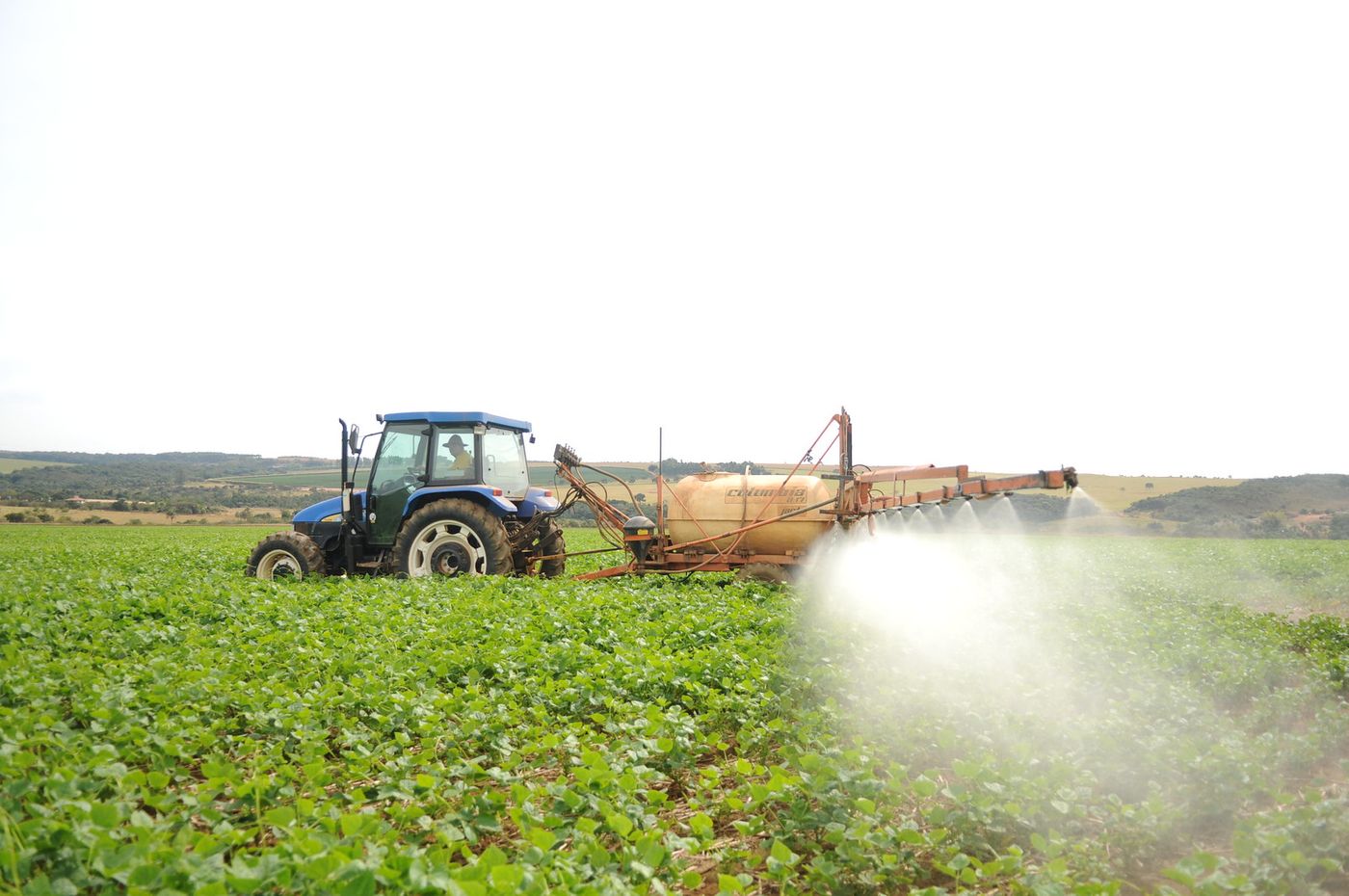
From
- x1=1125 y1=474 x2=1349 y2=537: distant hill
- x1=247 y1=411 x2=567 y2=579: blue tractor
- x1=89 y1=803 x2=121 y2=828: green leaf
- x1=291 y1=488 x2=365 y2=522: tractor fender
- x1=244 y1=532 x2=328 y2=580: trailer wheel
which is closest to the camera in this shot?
A: x1=89 y1=803 x2=121 y2=828: green leaf

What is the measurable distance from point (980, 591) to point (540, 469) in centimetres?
687

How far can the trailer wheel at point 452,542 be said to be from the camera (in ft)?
34.0

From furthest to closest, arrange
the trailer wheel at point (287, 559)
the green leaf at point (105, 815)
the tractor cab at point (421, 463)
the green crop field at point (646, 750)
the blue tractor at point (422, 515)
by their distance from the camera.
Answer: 1. the trailer wheel at point (287, 559)
2. the tractor cab at point (421, 463)
3. the blue tractor at point (422, 515)
4. the green crop field at point (646, 750)
5. the green leaf at point (105, 815)

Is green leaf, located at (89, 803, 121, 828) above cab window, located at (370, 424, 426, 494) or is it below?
below

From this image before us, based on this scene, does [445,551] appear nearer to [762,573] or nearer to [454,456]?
[454,456]

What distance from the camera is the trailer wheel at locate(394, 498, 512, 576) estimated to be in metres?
10.4

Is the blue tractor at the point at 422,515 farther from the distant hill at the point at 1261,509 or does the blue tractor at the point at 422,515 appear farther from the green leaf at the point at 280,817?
the distant hill at the point at 1261,509

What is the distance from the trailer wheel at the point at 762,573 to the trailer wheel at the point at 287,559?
5.90 metres

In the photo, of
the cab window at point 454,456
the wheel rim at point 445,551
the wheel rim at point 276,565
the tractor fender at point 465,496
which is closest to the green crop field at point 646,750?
the wheel rim at point 445,551

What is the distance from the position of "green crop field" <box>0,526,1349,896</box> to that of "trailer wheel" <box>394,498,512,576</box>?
1.46 m

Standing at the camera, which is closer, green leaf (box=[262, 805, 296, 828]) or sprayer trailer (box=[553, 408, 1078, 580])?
green leaf (box=[262, 805, 296, 828])

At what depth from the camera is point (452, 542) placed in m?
10.6

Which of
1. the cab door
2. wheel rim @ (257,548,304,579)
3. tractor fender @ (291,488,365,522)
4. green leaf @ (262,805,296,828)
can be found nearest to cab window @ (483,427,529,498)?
the cab door

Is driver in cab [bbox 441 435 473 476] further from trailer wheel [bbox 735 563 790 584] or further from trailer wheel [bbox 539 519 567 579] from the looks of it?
trailer wheel [bbox 735 563 790 584]
